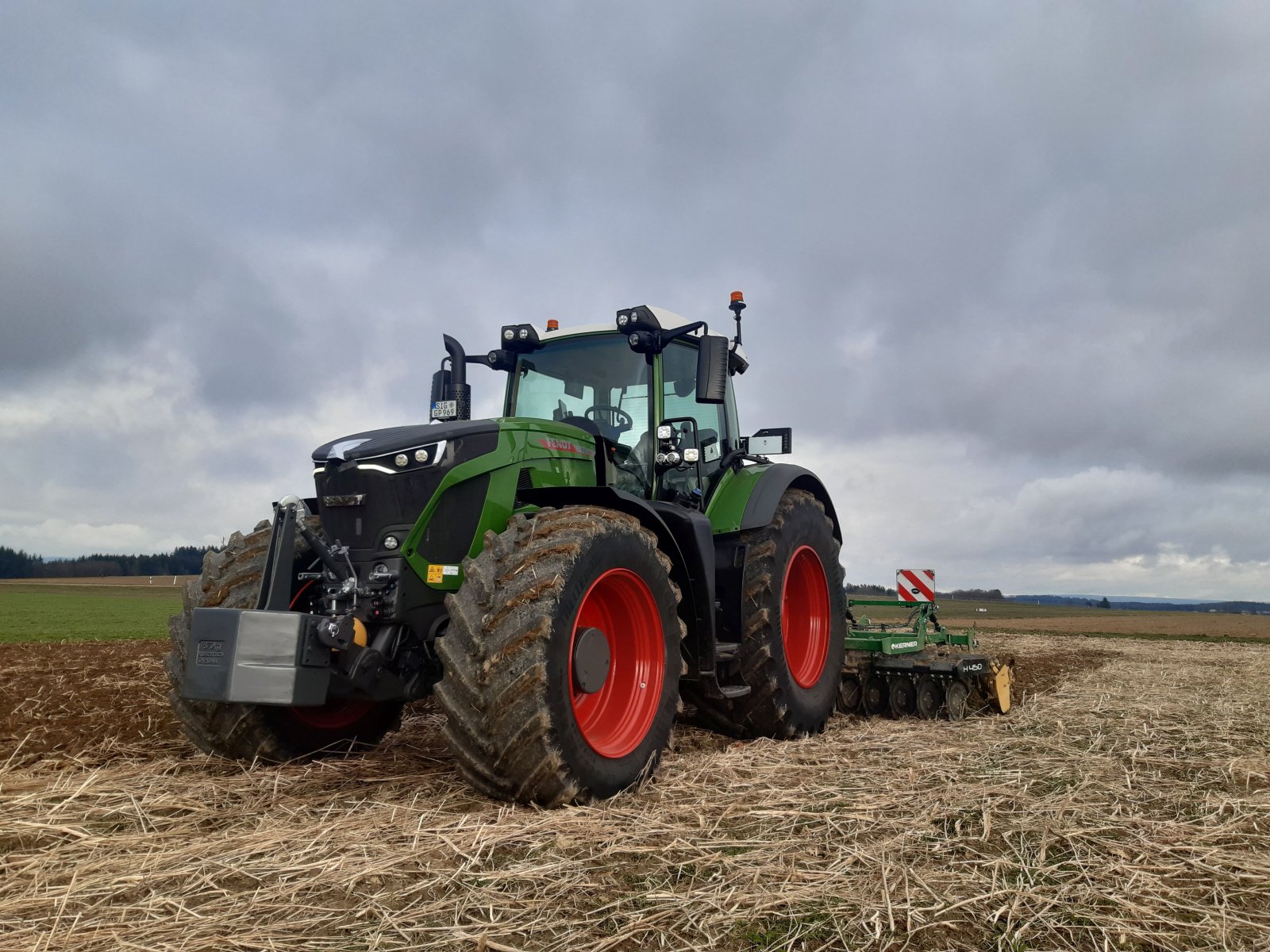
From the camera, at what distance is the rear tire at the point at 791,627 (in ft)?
19.8

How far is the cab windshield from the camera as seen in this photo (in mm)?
6133

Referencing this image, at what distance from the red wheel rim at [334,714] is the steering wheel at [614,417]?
233cm

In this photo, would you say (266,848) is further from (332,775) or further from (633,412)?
(633,412)

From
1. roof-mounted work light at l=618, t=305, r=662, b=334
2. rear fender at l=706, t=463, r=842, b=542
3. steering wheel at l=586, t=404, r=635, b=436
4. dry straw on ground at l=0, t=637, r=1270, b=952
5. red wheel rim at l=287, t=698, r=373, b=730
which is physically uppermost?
roof-mounted work light at l=618, t=305, r=662, b=334

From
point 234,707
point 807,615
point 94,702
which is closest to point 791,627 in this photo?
point 807,615

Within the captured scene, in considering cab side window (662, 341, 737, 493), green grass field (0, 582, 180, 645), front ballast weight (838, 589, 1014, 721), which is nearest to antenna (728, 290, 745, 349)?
cab side window (662, 341, 737, 493)

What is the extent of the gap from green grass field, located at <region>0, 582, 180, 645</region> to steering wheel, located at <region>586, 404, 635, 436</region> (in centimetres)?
1321

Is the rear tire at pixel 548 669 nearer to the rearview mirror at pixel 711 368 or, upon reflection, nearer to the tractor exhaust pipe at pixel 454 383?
the rearview mirror at pixel 711 368

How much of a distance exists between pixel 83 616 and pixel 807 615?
82.6 ft

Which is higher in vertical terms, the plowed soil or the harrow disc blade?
the harrow disc blade

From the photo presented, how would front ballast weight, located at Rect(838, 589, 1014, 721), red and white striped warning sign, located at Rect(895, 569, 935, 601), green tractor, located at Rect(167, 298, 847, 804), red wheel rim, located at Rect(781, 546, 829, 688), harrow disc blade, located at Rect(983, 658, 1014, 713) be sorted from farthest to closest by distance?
red and white striped warning sign, located at Rect(895, 569, 935, 601)
harrow disc blade, located at Rect(983, 658, 1014, 713)
front ballast weight, located at Rect(838, 589, 1014, 721)
red wheel rim, located at Rect(781, 546, 829, 688)
green tractor, located at Rect(167, 298, 847, 804)

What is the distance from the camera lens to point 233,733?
4.86 meters

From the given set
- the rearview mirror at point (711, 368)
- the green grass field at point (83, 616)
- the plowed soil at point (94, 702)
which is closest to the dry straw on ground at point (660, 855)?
the plowed soil at point (94, 702)

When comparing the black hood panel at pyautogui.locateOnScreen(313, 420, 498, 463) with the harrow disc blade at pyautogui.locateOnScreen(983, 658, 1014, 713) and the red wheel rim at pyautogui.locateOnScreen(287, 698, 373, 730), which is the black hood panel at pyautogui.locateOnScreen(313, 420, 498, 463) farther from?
the harrow disc blade at pyautogui.locateOnScreen(983, 658, 1014, 713)
